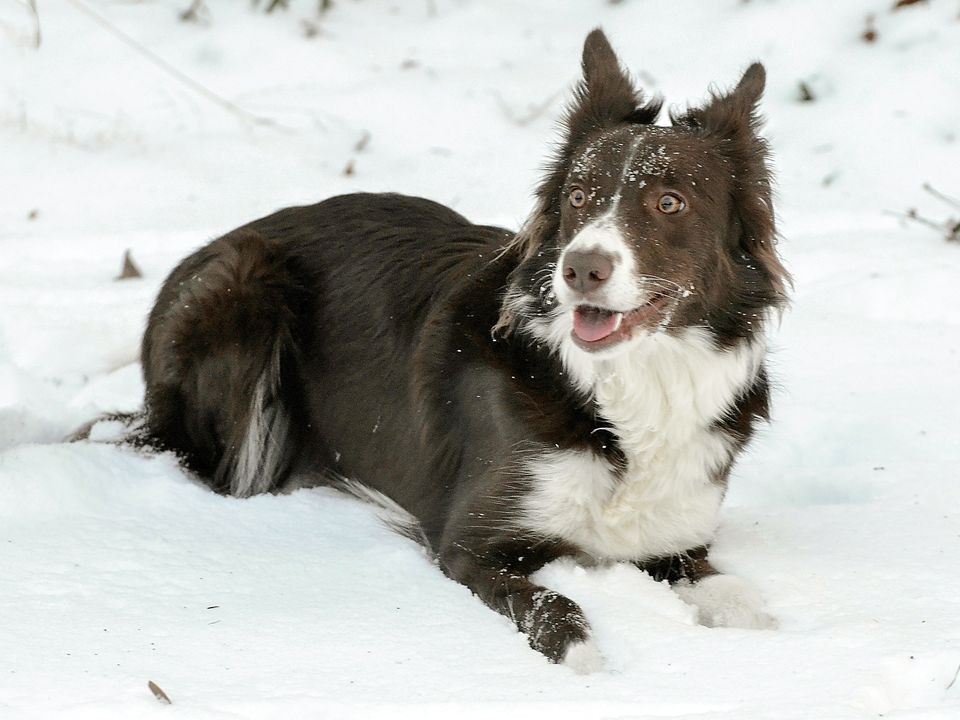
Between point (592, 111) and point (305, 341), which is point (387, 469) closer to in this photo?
point (305, 341)

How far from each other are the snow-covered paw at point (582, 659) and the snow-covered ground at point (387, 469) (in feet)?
0.20

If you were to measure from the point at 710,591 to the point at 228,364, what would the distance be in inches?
74.1

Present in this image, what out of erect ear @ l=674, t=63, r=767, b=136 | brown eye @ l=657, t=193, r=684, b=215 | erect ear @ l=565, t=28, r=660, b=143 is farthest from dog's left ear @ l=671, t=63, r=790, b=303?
brown eye @ l=657, t=193, r=684, b=215

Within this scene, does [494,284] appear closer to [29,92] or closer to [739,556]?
[739,556]

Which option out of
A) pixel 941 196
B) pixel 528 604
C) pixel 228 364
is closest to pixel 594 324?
pixel 528 604

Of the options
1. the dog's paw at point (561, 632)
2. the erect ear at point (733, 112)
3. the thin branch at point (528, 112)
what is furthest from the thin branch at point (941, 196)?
the dog's paw at point (561, 632)

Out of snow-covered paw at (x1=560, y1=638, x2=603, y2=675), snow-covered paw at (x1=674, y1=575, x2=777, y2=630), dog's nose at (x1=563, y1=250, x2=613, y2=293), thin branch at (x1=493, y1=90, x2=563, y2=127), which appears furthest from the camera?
thin branch at (x1=493, y1=90, x2=563, y2=127)

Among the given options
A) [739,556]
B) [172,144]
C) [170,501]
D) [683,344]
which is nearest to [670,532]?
[739,556]

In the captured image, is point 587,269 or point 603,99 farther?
point 603,99

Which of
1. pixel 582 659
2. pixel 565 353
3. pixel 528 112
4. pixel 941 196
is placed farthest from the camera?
pixel 528 112

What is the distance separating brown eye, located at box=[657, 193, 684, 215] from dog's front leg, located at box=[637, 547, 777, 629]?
1.10 metres

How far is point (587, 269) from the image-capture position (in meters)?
3.53

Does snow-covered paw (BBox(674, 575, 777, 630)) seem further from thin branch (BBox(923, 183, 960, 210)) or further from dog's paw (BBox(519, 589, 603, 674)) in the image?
thin branch (BBox(923, 183, 960, 210))

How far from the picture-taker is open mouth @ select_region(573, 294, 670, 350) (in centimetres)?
364
